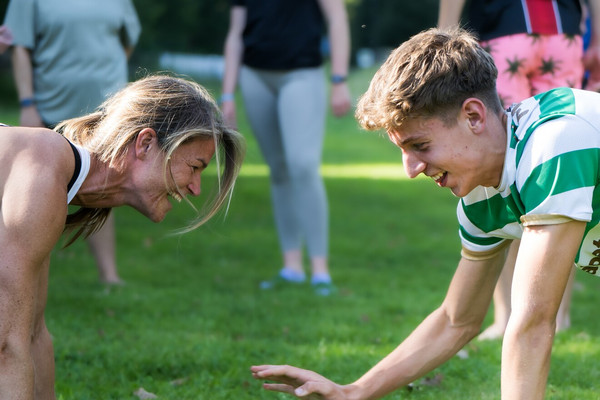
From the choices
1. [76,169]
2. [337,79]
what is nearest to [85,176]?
[76,169]

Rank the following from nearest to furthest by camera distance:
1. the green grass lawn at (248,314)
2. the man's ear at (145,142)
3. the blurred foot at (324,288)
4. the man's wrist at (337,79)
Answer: the man's ear at (145,142)
the green grass lawn at (248,314)
the blurred foot at (324,288)
the man's wrist at (337,79)

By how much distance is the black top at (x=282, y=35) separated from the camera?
5.88 meters

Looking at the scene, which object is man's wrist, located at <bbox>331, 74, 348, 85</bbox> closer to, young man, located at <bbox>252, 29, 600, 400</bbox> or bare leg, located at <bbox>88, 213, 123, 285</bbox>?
bare leg, located at <bbox>88, 213, 123, 285</bbox>

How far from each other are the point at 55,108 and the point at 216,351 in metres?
2.27

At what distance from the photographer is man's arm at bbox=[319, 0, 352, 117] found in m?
5.93

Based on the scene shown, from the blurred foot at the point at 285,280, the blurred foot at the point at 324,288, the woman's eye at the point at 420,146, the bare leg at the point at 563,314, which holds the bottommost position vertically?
the blurred foot at the point at 285,280

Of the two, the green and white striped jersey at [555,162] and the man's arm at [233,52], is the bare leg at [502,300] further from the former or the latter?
the man's arm at [233,52]

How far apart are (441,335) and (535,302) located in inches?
29.8

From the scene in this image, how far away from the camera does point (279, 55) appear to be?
5879 millimetres

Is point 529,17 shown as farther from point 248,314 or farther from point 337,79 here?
point 248,314

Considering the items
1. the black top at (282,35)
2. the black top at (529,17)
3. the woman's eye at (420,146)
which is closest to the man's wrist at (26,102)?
the black top at (282,35)

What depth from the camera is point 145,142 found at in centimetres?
300

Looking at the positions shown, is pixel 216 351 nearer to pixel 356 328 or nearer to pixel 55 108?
pixel 356 328

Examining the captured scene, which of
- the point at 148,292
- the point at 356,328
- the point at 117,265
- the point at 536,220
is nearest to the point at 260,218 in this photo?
the point at 117,265
